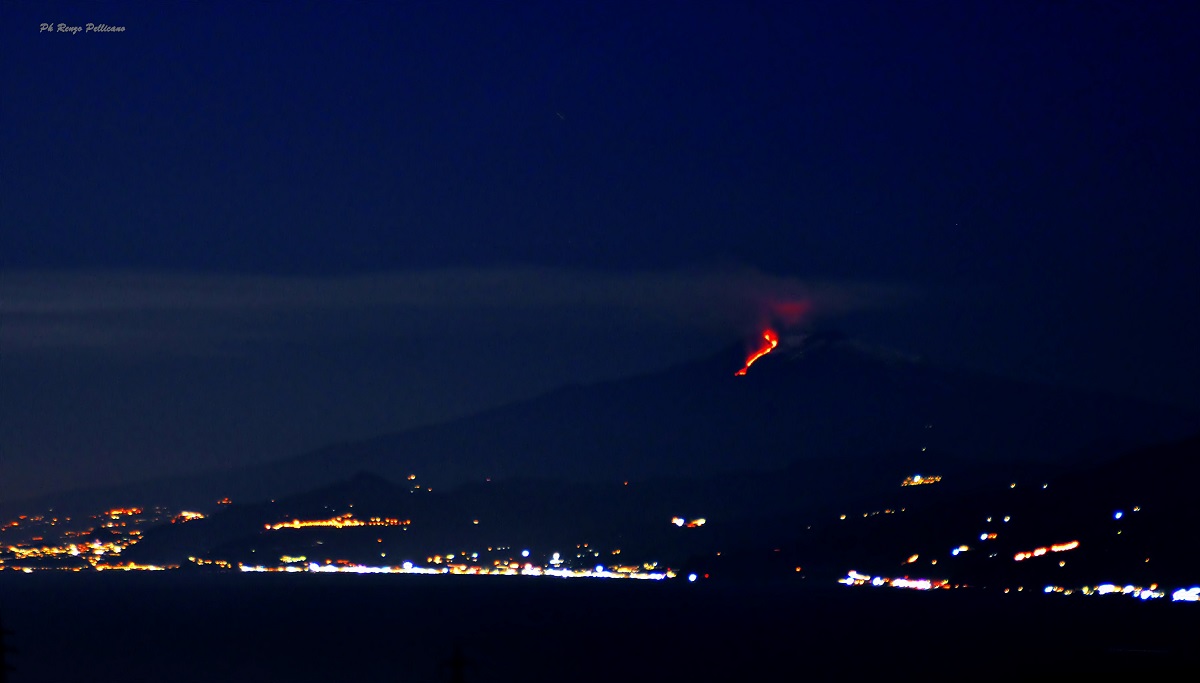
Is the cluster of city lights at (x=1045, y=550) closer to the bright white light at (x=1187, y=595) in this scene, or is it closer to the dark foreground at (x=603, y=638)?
the dark foreground at (x=603, y=638)

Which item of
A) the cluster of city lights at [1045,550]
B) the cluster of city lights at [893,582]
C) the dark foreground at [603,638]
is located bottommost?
the dark foreground at [603,638]

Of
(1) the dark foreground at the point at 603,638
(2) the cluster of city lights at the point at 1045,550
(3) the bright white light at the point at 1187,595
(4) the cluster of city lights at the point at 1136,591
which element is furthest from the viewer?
(2) the cluster of city lights at the point at 1045,550

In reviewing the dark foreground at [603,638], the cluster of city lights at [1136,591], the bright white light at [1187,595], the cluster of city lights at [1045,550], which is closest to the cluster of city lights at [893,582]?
the cluster of city lights at [1045,550]

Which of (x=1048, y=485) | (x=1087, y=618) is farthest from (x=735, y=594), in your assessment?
(x=1087, y=618)

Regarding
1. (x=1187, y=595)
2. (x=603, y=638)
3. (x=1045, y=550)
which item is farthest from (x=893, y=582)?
(x=603, y=638)

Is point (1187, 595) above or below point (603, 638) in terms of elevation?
above

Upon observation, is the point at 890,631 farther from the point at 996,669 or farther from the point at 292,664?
the point at 292,664

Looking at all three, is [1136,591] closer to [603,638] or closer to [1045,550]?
[1045,550]

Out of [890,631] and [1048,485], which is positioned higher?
[1048,485]
